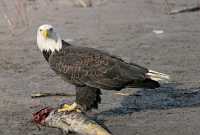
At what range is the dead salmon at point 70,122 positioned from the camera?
6.33 meters

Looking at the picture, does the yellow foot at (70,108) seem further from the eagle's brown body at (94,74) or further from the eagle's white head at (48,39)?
the eagle's white head at (48,39)

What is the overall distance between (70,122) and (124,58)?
3736 mm

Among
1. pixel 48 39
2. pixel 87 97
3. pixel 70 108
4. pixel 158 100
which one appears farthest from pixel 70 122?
pixel 158 100

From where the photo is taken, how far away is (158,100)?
7.94 metres

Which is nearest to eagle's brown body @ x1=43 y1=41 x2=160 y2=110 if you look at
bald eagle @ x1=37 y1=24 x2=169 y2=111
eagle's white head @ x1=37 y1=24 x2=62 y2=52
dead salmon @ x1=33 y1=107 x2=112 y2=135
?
bald eagle @ x1=37 y1=24 x2=169 y2=111

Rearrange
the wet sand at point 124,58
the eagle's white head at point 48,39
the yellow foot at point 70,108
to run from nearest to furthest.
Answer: the yellow foot at point 70,108, the wet sand at point 124,58, the eagle's white head at point 48,39

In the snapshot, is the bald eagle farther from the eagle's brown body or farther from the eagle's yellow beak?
the eagle's yellow beak

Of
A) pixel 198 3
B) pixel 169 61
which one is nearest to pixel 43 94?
pixel 169 61

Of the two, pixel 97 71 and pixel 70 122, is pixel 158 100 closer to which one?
pixel 97 71

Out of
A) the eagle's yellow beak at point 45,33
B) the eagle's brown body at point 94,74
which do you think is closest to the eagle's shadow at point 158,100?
the eagle's brown body at point 94,74

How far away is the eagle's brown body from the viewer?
7.17 metres

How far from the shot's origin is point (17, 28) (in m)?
12.5

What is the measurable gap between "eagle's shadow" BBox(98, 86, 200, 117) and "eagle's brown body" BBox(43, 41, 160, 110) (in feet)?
1.09

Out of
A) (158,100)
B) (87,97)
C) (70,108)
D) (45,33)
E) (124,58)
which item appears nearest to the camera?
(70,108)
